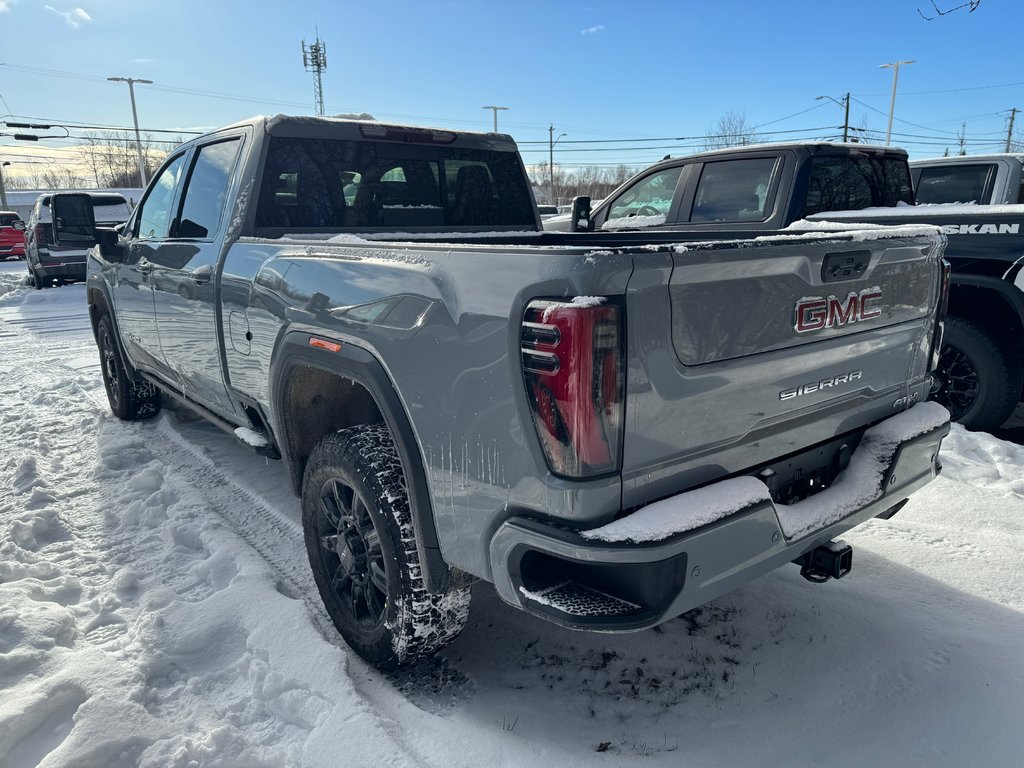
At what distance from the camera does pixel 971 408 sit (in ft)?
16.6

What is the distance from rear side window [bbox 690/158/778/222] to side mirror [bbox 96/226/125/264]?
170 inches

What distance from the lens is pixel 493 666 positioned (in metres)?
2.66

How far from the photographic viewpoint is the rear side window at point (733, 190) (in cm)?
550

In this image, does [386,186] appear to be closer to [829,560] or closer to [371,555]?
[371,555]

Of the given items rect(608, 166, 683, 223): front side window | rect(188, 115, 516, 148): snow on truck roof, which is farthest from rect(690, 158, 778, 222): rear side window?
rect(188, 115, 516, 148): snow on truck roof

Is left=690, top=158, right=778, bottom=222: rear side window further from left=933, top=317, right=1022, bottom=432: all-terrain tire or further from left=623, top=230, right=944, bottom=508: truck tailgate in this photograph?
left=623, top=230, right=944, bottom=508: truck tailgate

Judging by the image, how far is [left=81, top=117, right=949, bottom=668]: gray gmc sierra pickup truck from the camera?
177 cm

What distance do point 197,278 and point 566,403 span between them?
261 centimetres

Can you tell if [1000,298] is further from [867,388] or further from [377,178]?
[377,178]

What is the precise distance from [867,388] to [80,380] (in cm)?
726

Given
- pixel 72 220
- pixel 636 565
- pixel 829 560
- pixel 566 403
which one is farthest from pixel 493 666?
pixel 72 220

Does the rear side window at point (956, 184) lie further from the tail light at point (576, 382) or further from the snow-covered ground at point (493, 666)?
the tail light at point (576, 382)

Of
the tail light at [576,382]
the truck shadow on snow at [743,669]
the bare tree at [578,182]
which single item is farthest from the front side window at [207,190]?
the bare tree at [578,182]

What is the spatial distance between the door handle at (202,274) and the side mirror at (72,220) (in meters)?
1.39
